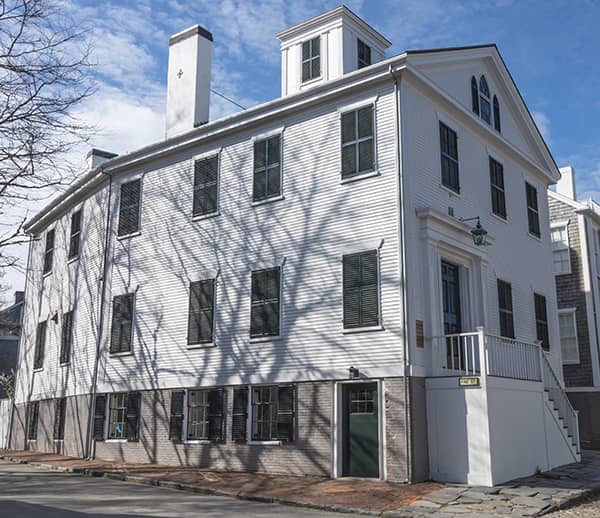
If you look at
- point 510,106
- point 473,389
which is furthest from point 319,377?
point 510,106

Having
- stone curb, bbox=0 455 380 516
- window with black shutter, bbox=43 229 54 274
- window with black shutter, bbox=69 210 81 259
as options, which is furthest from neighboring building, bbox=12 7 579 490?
window with black shutter, bbox=43 229 54 274

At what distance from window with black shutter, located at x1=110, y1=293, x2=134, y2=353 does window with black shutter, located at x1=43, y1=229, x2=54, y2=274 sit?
7.01m

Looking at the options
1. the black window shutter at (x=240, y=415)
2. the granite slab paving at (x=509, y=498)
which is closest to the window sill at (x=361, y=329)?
the black window shutter at (x=240, y=415)

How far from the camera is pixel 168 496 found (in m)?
13.7

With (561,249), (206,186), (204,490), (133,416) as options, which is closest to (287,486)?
(204,490)

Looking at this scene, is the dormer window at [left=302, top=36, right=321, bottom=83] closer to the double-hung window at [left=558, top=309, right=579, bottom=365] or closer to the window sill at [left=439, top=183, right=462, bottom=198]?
the window sill at [left=439, top=183, right=462, bottom=198]

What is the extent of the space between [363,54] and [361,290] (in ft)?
28.9

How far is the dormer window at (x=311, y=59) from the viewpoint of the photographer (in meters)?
20.7

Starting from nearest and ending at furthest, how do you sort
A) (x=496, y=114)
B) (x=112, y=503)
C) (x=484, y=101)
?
(x=112, y=503), (x=484, y=101), (x=496, y=114)

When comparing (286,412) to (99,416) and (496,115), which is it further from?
(496,115)

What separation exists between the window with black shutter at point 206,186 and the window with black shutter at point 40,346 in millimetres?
10448

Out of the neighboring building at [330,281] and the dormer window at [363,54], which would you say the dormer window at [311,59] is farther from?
the dormer window at [363,54]

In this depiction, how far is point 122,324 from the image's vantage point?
21.2 metres

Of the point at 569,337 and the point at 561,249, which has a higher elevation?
the point at 561,249
